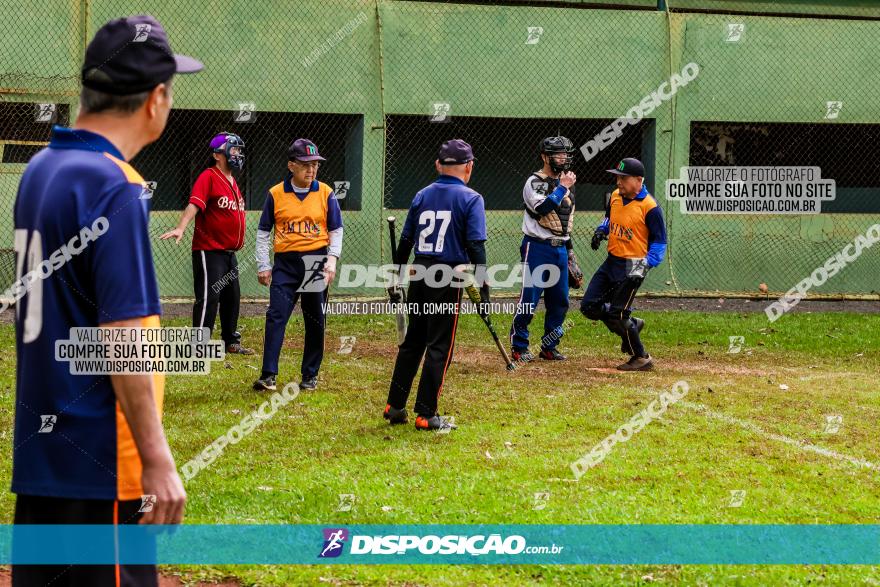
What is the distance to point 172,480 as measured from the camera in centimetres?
279

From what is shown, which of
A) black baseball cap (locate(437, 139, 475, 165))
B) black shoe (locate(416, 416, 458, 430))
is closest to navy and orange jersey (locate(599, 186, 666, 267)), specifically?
black baseball cap (locate(437, 139, 475, 165))

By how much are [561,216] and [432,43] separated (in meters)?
6.42

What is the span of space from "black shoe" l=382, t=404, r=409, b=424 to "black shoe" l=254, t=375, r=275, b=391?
1579mm

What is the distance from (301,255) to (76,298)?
6.82 m

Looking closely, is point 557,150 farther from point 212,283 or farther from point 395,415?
point 395,415

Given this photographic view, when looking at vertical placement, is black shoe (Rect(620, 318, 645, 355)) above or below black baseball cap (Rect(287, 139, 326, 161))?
below

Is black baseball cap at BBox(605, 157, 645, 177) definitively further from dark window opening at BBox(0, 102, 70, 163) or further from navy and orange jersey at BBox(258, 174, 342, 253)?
dark window opening at BBox(0, 102, 70, 163)

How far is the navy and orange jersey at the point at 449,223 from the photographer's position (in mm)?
8148

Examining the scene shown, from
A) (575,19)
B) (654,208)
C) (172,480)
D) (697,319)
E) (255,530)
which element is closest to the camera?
(172,480)

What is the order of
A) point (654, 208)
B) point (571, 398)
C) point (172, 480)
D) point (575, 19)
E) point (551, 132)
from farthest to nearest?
1. point (551, 132)
2. point (575, 19)
3. point (654, 208)
4. point (571, 398)
5. point (172, 480)

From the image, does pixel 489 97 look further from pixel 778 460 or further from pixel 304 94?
pixel 778 460

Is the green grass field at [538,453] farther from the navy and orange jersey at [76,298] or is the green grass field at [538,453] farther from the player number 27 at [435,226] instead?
the navy and orange jersey at [76,298]

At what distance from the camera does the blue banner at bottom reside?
5.42m

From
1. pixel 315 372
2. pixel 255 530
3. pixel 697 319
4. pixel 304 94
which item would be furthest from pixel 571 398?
pixel 304 94
